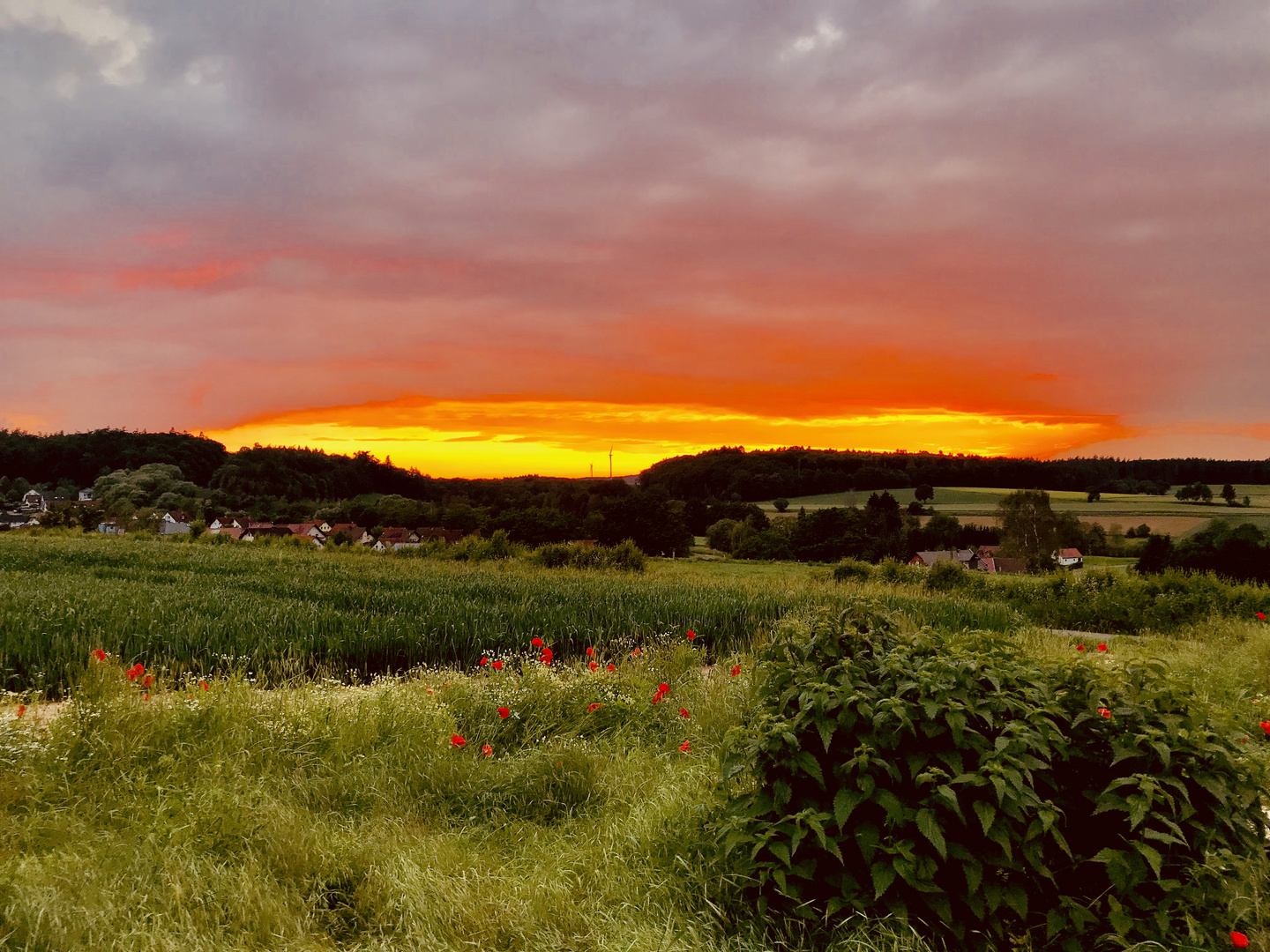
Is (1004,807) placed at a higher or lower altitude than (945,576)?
higher

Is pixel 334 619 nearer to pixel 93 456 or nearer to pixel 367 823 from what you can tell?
pixel 367 823

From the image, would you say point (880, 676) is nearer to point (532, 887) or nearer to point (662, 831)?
point (662, 831)

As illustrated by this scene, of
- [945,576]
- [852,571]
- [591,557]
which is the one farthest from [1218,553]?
[591,557]

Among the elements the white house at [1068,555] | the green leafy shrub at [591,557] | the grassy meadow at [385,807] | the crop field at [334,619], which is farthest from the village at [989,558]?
the grassy meadow at [385,807]

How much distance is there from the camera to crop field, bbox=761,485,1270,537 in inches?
1681

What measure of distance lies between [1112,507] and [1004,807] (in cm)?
5647

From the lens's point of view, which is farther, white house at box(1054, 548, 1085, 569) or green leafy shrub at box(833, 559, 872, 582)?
white house at box(1054, 548, 1085, 569)

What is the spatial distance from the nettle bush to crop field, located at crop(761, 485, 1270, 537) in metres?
42.4

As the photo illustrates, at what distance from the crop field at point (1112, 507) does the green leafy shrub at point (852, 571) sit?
17132 mm

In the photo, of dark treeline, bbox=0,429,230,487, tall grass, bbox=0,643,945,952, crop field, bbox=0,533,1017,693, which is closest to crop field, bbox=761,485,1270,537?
crop field, bbox=0,533,1017,693

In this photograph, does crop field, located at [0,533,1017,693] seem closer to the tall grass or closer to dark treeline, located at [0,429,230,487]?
the tall grass

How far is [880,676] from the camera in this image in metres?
3.54

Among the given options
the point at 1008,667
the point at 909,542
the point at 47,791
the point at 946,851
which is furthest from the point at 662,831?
the point at 909,542

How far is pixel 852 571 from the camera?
1328 inches
